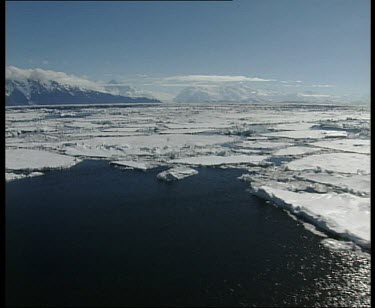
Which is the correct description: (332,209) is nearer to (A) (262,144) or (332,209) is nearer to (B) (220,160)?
(B) (220,160)

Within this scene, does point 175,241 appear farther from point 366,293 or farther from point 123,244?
point 366,293

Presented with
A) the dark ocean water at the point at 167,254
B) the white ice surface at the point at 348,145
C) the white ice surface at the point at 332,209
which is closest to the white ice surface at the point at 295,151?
the white ice surface at the point at 348,145

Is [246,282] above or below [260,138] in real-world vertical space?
below

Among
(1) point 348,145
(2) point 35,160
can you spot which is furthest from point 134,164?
(1) point 348,145

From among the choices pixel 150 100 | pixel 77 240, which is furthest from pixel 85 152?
pixel 150 100

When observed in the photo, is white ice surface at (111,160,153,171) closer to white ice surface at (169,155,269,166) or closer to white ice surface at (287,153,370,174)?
white ice surface at (169,155,269,166)

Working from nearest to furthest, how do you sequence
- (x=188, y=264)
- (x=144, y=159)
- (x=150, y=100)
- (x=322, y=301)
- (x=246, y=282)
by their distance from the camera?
(x=322, y=301), (x=246, y=282), (x=188, y=264), (x=144, y=159), (x=150, y=100)

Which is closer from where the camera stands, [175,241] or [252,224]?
[175,241]

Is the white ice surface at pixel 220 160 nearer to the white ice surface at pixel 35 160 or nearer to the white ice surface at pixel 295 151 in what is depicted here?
the white ice surface at pixel 295 151
